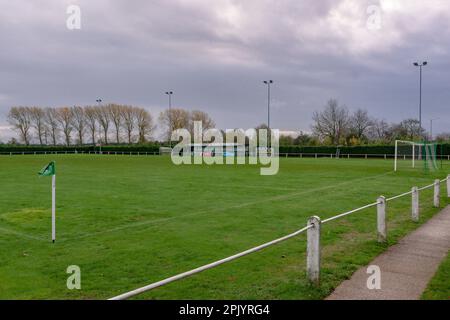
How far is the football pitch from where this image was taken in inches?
247

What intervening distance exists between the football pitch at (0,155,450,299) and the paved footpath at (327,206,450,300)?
0.83 feet

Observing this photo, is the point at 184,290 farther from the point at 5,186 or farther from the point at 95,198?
the point at 5,186

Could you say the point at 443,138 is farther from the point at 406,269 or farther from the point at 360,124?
the point at 406,269

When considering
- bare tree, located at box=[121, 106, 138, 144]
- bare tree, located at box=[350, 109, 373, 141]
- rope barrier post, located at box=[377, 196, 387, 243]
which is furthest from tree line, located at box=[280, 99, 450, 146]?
rope barrier post, located at box=[377, 196, 387, 243]

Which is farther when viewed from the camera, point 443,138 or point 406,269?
point 443,138

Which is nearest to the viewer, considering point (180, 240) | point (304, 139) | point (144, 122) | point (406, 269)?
point (406, 269)

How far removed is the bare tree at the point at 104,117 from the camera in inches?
4267

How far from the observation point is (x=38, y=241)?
9.16m

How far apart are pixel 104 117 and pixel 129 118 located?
22.8ft

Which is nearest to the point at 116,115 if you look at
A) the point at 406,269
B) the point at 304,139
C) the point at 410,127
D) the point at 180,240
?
the point at 304,139

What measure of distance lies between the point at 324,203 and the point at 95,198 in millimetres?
8593

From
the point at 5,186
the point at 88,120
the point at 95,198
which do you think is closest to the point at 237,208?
the point at 95,198

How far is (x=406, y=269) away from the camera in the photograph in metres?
7.03

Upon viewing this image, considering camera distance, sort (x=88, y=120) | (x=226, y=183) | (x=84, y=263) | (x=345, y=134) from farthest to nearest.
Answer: (x=88, y=120), (x=345, y=134), (x=226, y=183), (x=84, y=263)
